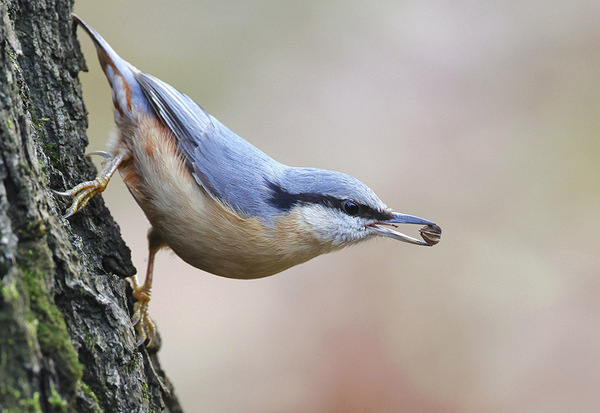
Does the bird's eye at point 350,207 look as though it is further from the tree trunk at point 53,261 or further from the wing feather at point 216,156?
the tree trunk at point 53,261

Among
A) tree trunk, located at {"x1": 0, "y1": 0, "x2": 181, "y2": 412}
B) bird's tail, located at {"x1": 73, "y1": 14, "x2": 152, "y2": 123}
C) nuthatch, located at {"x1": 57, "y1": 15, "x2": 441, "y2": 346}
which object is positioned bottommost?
tree trunk, located at {"x1": 0, "y1": 0, "x2": 181, "y2": 412}

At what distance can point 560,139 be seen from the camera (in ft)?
16.8

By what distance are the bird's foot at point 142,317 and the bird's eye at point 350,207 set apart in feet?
2.88

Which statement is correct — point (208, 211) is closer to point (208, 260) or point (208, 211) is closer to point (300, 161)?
point (208, 260)

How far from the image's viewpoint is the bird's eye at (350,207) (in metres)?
2.45

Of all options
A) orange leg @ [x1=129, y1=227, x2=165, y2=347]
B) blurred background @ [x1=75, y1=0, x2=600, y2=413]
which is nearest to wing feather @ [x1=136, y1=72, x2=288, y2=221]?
orange leg @ [x1=129, y1=227, x2=165, y2=347]

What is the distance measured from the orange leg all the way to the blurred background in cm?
140

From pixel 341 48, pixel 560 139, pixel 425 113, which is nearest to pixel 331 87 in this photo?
pixel 341 48

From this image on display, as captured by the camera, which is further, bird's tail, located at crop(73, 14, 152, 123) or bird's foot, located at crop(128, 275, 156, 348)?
bird's tail, located at crop(73, 14, 152, 123)

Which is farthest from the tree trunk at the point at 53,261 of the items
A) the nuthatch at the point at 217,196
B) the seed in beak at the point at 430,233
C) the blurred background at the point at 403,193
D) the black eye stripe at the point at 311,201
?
the blurred background at the point at 403,193

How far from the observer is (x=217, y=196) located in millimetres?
2254

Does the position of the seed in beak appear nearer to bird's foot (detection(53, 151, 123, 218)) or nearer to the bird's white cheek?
the bird's white cheek

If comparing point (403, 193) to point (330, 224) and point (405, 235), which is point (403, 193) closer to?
point (405, 235)

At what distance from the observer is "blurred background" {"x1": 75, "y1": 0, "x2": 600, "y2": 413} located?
3723 mm
